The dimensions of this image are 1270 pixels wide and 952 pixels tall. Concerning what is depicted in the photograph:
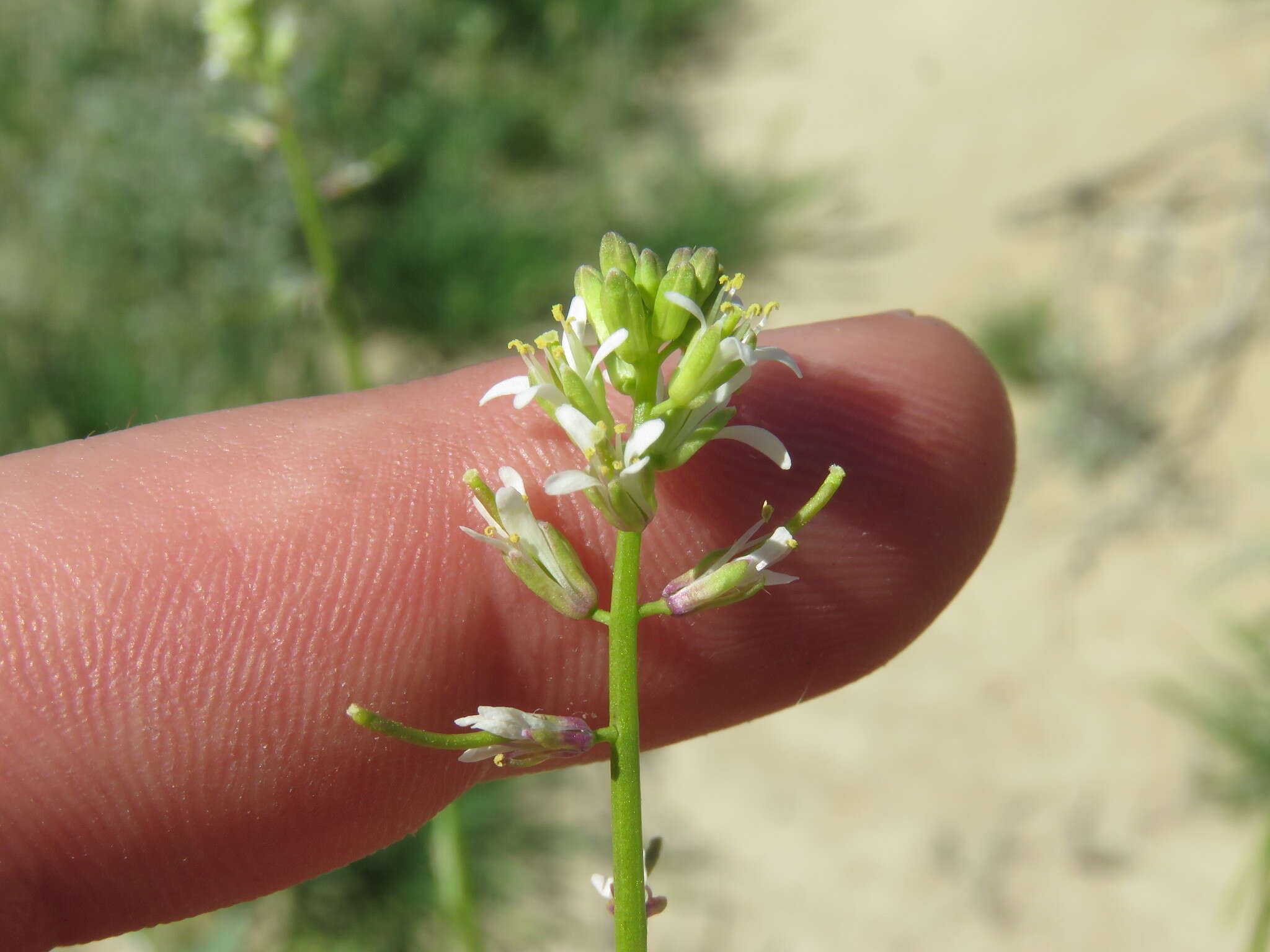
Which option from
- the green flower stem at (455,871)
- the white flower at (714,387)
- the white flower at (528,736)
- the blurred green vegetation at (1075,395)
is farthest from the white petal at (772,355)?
the blurred green vegetation at (1075,395)

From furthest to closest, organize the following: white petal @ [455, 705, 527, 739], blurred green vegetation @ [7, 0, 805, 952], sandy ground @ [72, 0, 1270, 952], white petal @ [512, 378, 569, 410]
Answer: blurred green vegetation @ [7, 0, 805, 952] → sandy ground @ [72, 0, 1270, 952] → white petal @ [512, 378, 569, 410] → white petal @ [455, 705, 527, 739]

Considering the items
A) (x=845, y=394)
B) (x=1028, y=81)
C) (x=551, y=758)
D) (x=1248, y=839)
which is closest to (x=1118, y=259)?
(x=1028, y=81)

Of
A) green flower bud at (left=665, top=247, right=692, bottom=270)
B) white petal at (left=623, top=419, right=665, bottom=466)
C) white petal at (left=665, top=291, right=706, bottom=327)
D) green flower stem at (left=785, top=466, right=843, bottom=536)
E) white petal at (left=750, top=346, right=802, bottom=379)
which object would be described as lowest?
green flower stem at (left=785, top=466, right=843, bottom=536)

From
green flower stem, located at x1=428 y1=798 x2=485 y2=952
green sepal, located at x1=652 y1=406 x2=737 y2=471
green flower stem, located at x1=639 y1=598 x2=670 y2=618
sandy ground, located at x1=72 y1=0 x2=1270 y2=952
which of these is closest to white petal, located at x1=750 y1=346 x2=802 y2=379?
green sepal, located at x1=652 y1=406 x2=737 y2=471

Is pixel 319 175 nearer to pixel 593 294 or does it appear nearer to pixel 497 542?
pixel 593 294

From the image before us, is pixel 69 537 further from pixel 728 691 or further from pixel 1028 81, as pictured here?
pixel 1028 81

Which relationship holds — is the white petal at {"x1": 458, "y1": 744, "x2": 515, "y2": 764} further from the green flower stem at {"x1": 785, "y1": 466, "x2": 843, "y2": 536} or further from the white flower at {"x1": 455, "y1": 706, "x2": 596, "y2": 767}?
the green flower stem at {"x1": 785, "y1": 466, "x2": 843, "y2": 536}

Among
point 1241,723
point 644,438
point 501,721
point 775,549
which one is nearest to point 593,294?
point 644,438
